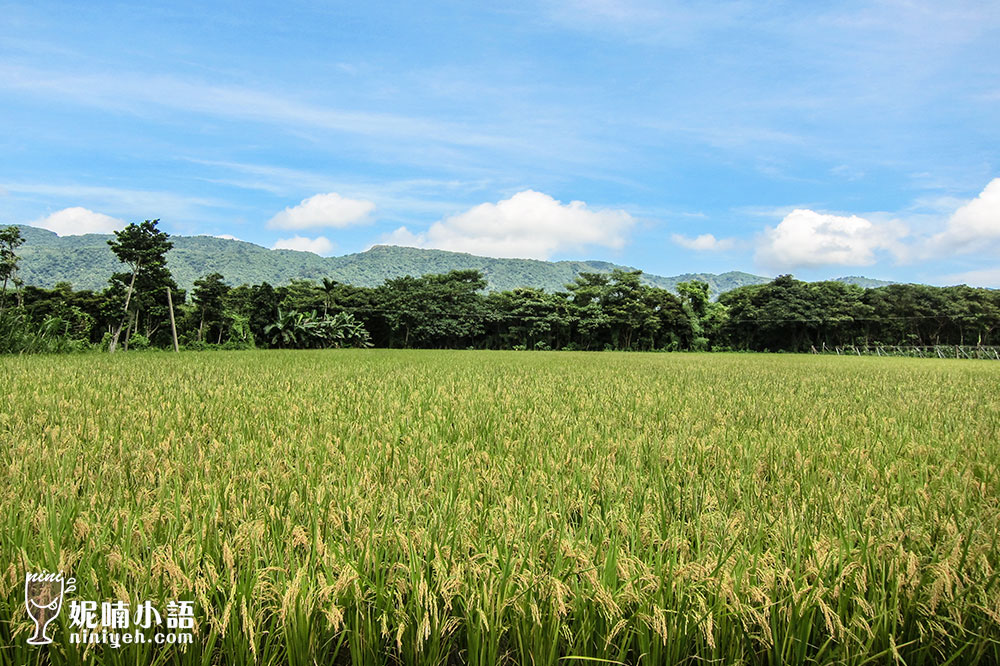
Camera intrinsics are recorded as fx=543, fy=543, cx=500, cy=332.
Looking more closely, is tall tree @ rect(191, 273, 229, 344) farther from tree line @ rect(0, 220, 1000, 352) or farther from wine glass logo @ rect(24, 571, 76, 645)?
wine glass logo @ rect(24, 571, 76, 645)

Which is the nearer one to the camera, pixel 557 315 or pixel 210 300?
pixel 210 300

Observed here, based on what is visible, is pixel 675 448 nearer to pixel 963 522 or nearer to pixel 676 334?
pixel 963 522

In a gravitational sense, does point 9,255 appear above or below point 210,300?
above

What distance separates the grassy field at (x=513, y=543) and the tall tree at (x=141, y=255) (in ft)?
68.6

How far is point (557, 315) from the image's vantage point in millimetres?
40750

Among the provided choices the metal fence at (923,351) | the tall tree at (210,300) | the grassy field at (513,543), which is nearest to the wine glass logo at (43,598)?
the grassy field at (513,543)

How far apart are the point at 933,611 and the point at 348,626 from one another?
1.52 metres

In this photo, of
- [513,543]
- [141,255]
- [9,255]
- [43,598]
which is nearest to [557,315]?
[141,255]

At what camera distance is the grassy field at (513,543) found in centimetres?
136

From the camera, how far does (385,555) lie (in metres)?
1.58

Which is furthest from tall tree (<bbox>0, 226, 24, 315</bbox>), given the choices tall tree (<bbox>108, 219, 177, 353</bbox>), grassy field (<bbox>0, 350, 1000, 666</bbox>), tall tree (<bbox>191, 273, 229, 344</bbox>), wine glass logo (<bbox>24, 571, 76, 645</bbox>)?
wine glass logo (<bbox>24, 571, 76, 645</bbox>)

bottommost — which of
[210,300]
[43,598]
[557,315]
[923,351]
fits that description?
[43,598]

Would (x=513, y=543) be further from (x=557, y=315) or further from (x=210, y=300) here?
(x=557, y=315)

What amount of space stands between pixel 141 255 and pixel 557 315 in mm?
26754
